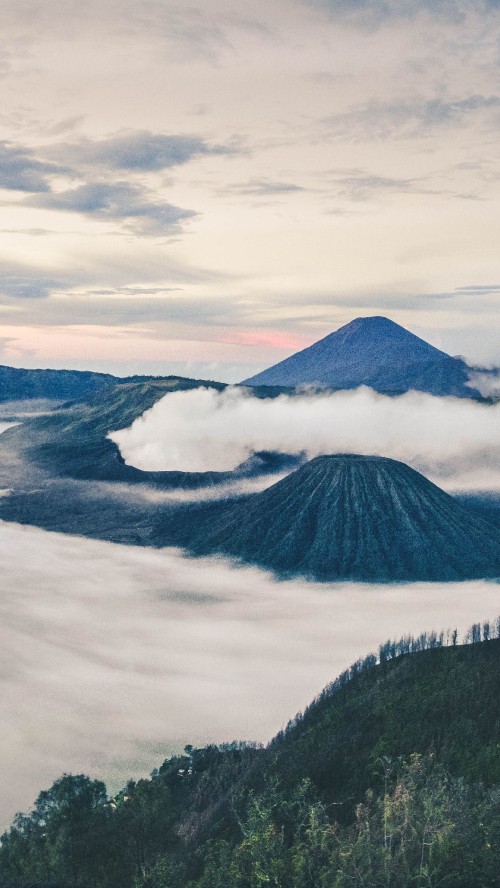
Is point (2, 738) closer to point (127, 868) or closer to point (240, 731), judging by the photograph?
point (240, 731)

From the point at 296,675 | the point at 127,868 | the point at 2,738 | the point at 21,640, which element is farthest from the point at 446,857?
the point at 21,640

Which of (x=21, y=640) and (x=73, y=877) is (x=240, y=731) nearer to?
(x=73, y=877)

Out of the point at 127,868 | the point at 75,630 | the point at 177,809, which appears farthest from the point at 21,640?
the point at 127,868

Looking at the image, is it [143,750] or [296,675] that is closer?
[143,750]

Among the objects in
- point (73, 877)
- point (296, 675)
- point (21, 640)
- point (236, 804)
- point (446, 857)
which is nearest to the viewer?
point (446, 857)

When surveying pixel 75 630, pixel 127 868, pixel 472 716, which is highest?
pixel 472 716

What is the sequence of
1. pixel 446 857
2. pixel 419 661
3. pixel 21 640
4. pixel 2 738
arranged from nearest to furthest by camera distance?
pixel 446 857 < pixel 419 661 < pixel 2 738 < pixel 21 640

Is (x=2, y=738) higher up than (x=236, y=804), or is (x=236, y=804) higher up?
(x=236, y=804)
